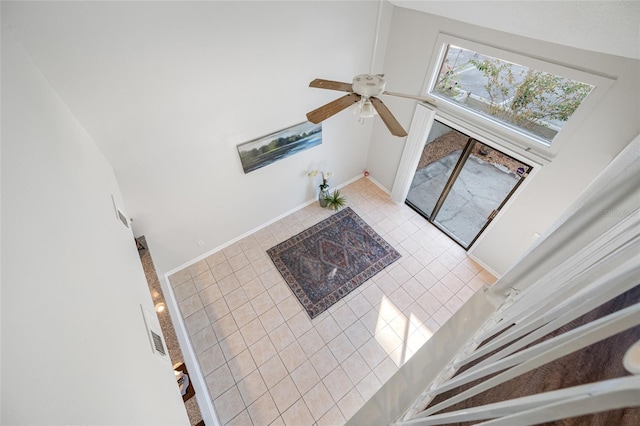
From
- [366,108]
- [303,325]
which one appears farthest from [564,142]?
[303,325]

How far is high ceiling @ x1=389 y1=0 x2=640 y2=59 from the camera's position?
149 cm

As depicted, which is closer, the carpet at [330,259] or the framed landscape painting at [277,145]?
the framed landscape painting at [277,145]

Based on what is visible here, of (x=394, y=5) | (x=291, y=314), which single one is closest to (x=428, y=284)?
(x=291, y=314)

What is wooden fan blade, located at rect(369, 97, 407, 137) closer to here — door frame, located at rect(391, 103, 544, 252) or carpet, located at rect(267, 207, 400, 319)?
door frame, located at rect(391, 103, 544, 252)

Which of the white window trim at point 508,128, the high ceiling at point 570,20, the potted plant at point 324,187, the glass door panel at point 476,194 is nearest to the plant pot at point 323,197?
the potted plant at point 324,187

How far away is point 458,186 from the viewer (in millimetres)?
5316

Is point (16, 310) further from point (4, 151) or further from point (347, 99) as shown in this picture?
point (347, 99)

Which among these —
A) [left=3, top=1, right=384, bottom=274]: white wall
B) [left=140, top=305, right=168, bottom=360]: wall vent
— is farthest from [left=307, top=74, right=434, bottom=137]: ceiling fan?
[left=140, top=305, right=168, bottom=360]: wall vent

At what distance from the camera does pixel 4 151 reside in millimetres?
968

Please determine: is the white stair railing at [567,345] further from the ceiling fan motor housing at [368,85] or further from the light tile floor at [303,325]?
the light tile floor at [303,325]

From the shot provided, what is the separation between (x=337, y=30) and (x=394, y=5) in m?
0.93

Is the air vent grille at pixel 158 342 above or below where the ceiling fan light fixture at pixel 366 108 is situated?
below

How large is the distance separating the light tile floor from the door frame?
75 cm

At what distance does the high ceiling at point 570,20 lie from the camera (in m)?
1.49
